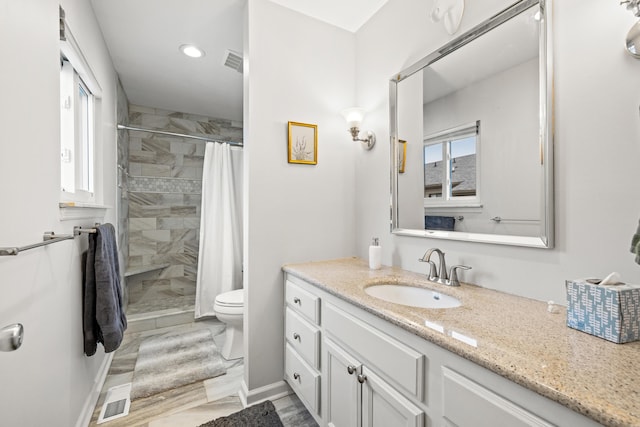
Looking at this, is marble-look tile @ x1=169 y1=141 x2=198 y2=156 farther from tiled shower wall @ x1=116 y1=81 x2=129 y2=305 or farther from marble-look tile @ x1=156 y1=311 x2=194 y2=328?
marble-look tile @ x1=156 y1=311 x2=194 y2=328

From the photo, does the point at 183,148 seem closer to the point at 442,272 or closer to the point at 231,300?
the point at 231,300

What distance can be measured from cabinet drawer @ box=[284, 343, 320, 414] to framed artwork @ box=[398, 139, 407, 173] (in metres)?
1.21

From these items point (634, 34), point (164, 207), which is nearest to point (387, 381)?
point (634, 34)

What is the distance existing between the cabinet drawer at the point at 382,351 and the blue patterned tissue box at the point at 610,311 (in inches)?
17.8

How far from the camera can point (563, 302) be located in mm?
956

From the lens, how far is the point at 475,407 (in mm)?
→ 660

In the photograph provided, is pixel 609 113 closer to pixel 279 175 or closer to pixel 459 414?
pixel 459 414

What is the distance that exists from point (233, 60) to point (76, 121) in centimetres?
123

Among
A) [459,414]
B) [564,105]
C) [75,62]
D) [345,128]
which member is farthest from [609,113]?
[75,62]

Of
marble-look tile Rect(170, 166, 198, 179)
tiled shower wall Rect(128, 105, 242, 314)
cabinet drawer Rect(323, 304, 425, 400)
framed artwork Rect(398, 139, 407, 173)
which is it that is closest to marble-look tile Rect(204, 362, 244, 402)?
cabinet drawer Rect(323, 304, 425, 400)

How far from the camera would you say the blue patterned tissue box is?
0.68 meters

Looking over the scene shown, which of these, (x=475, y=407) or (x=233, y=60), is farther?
(x=233, y=60)

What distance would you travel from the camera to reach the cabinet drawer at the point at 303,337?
4.45ft

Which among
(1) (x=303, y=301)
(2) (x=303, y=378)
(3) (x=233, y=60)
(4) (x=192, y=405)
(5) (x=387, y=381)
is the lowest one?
(4) (x=192, y=405)
